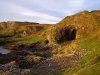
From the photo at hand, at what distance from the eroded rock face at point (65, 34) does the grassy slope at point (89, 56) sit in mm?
8335

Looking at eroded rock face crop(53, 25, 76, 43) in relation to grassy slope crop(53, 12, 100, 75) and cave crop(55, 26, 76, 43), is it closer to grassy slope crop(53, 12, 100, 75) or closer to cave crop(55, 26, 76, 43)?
cave crop(55, 26, 76, 43)

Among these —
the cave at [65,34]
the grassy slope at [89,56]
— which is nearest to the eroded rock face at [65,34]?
the cave at [65,34]

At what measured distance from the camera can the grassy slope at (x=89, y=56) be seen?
2191 cm

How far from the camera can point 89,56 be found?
3803 cm

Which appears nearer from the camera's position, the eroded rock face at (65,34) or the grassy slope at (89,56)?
the grassy slope at (89,56)

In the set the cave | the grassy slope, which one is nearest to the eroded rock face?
the cave

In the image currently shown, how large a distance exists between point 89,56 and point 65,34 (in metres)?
39.8

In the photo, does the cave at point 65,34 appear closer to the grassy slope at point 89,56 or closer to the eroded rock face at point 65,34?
the eroded rock face at point 65,34

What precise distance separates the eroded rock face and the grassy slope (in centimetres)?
833

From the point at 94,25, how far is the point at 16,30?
10248cm

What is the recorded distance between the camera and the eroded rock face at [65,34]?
7602 centimetres

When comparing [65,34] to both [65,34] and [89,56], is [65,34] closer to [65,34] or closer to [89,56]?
[65,34]

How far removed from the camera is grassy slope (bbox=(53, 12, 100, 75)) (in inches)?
862

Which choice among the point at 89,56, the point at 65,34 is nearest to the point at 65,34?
the point at 65,34
